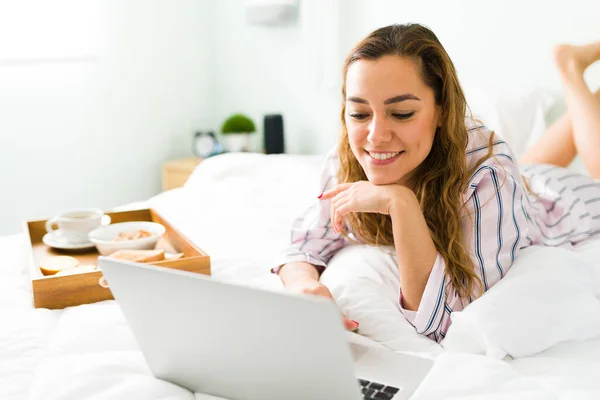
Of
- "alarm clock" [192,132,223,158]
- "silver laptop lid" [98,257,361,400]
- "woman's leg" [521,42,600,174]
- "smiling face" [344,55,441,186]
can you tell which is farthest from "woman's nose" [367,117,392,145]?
"alarm clock" [192,132,223,158]

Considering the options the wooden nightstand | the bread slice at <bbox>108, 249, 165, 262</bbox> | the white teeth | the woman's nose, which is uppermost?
the woman's nose

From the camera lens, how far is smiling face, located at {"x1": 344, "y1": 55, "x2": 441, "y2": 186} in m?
1.14

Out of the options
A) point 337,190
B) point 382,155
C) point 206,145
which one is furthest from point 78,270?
point 206,145

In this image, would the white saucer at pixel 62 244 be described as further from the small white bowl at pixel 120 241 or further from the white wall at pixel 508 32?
the white wall at pixel 508 32

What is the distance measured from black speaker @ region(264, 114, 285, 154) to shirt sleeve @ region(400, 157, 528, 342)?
1858mm

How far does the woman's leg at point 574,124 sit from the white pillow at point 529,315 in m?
0.75

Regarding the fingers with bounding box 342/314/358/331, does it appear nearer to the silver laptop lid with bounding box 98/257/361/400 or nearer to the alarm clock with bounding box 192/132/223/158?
the silver laptop lid with bounding box 98/257/361/400

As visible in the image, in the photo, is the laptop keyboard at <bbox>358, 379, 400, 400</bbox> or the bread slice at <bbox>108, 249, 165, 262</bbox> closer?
the laptop keyboard at <bbox>358, 379, 400, 400</bbox>

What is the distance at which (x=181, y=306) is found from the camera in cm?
81

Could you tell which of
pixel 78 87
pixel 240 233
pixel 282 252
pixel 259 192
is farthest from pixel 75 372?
pixel 78 87

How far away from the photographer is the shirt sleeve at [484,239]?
1.12 meters

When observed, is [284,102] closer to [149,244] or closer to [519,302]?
[149,244]

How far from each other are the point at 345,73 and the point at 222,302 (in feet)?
2.00

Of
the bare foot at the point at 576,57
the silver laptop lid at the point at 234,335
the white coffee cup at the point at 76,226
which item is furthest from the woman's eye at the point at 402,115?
the bare foot at the point at 576,57
